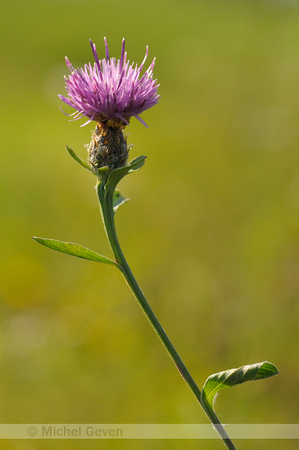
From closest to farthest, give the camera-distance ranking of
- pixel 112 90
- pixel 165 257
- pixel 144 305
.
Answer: pixel 144 305 < pixel 112 90 < pixel 165 257

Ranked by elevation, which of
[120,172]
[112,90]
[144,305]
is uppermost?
[112,90]

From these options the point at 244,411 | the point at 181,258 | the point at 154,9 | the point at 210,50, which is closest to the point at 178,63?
the point at 210,50

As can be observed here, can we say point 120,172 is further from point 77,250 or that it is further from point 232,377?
point 232,377

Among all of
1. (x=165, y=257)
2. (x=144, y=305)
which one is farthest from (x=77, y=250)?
(x=165, y=257)

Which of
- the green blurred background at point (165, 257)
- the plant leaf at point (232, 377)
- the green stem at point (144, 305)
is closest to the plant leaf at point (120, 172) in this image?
the green stem at point (144, 305)

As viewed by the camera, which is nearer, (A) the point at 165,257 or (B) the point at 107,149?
(B) the point at 107,149

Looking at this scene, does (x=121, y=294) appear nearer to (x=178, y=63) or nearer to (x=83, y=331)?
(x=83, y=331)

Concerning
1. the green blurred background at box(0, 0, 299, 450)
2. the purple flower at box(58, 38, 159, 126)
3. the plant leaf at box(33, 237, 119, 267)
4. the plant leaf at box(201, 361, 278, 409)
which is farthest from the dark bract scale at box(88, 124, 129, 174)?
the green blurred background at box(0, 0, 299, 450)
